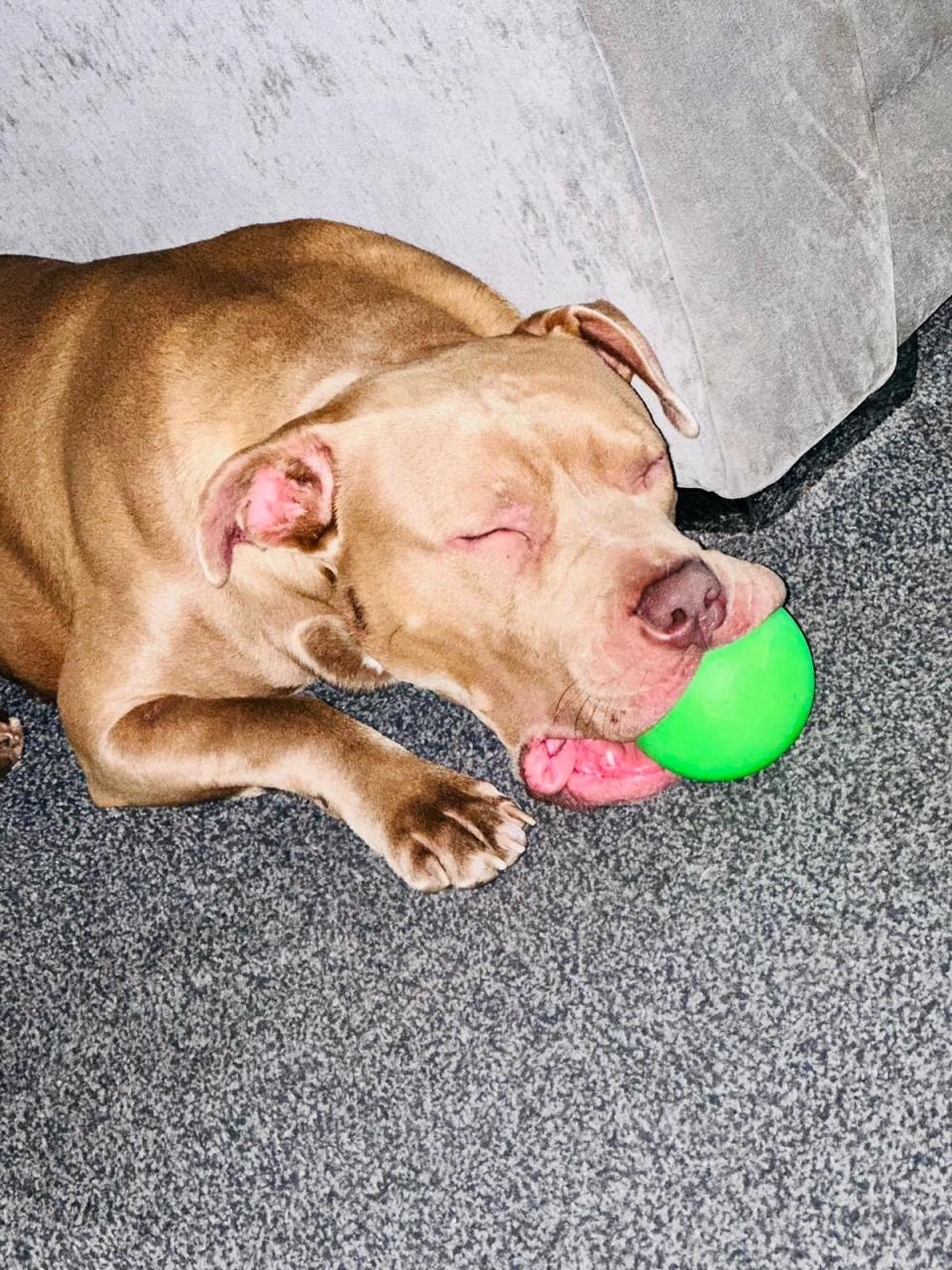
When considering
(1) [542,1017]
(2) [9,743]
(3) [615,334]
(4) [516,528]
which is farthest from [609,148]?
(2) [9,743]

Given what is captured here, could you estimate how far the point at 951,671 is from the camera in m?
2.20

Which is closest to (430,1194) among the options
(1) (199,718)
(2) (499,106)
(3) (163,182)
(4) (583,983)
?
(4) (583,983)

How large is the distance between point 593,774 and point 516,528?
454 mm

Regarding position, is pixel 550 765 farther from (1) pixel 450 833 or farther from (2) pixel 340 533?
(2) pixel 340 533

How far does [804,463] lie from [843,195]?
49 cm

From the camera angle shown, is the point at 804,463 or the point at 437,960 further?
the point at 804,463

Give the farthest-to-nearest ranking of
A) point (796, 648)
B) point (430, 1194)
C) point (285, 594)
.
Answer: point (285, 594)
point (796, 648)
point (430, 1194)

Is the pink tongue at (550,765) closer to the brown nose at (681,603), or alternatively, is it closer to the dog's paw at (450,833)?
the dog's paw at (450,833)

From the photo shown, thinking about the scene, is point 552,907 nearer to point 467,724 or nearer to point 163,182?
point 467,724

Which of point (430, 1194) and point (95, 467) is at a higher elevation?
point (95, 467)

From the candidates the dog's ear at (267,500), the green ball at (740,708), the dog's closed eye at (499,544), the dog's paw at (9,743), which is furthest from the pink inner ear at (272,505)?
the dog's paw at (9,743)

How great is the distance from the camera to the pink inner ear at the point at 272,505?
74.6 inches

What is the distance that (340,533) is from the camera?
77.8 inches

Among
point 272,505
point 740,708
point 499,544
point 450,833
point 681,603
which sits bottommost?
point 450,833
